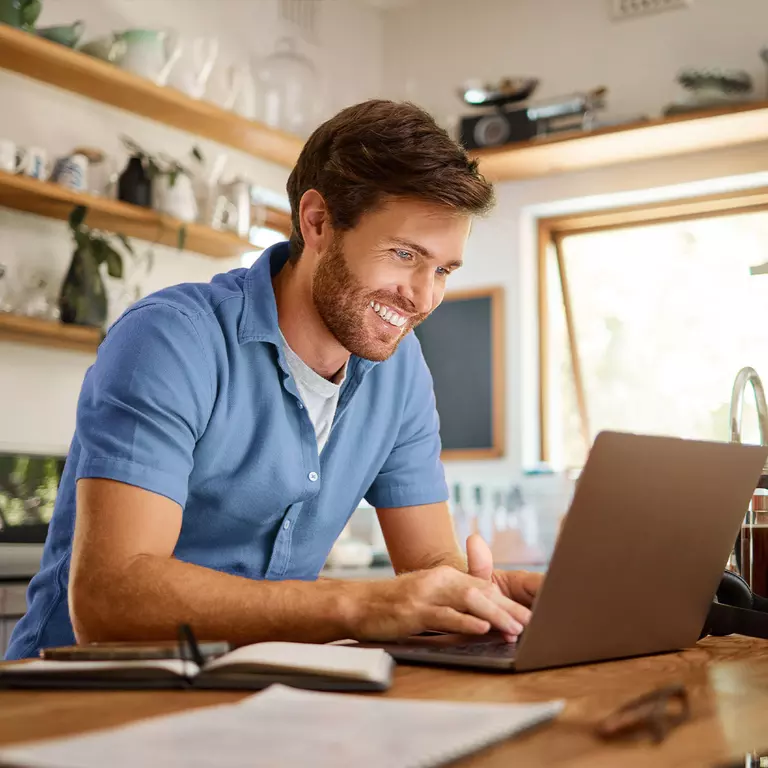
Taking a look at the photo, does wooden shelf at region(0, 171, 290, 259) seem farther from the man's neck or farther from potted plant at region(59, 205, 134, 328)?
the man's neck

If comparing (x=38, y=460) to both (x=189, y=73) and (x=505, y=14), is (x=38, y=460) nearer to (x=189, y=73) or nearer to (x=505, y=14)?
(x=189, y=73)

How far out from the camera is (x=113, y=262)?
3.33m

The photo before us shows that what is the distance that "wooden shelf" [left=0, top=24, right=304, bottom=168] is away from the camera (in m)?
3.11

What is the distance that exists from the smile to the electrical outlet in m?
3.02

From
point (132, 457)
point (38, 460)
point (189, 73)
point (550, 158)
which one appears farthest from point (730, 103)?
point (132, 457)

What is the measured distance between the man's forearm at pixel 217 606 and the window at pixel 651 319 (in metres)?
3.23

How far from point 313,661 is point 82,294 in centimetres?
256

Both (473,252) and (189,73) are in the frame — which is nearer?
(189,73)

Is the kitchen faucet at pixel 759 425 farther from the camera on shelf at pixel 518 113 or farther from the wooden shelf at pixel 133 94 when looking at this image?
the camera on shelf at pixel 518 113

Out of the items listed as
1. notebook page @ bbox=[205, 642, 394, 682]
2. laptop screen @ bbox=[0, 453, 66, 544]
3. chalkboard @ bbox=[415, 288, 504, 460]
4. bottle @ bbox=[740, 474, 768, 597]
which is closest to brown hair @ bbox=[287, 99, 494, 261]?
bottle @ bbox=[740, 474, 768, 597]

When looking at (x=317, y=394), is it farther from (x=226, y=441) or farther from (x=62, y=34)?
(x=62, y=34)

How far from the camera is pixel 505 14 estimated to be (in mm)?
4609

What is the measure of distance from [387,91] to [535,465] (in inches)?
76.0

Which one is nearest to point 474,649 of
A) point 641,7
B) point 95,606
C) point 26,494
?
point 95,606
